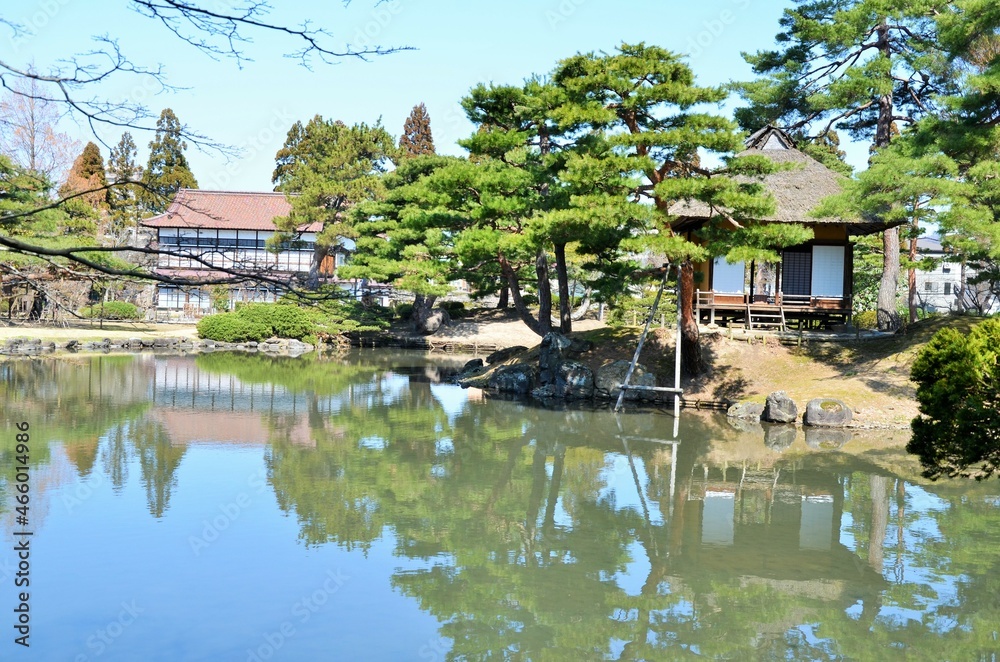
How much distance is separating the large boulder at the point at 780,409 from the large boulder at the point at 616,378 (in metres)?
2.66

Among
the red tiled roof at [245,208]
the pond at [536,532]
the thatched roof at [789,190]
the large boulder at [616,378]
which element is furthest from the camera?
the red tiled roof at [245,208]

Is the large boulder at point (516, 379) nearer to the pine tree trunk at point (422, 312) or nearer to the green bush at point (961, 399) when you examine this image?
the green bush at point (961, 399)

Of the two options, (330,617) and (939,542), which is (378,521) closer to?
(330,617)

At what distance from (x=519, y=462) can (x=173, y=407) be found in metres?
7.76

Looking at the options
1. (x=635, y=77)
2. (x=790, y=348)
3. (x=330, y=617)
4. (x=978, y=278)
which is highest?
→ (x=635, y=77)

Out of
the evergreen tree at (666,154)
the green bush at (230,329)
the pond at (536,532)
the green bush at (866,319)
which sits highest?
the evergreen tree at (666,154)

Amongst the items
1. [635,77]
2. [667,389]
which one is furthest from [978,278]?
[635,77]

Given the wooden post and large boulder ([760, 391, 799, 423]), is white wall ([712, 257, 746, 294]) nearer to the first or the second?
the wooden post

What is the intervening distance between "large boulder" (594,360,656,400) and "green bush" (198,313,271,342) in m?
17.0

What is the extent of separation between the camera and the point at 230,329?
1249 inches

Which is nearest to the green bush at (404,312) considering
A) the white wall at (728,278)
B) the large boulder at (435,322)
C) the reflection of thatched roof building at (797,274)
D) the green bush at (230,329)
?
the large boulder at (435,322)

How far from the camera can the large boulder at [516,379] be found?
20281 mm

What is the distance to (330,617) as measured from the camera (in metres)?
6.35

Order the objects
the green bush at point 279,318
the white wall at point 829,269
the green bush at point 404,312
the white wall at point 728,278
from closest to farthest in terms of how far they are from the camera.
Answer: the white wall at point 829,269 < the white wall at point 728,278 < the green bush at point 279,318 < the green bush at point 404,312
